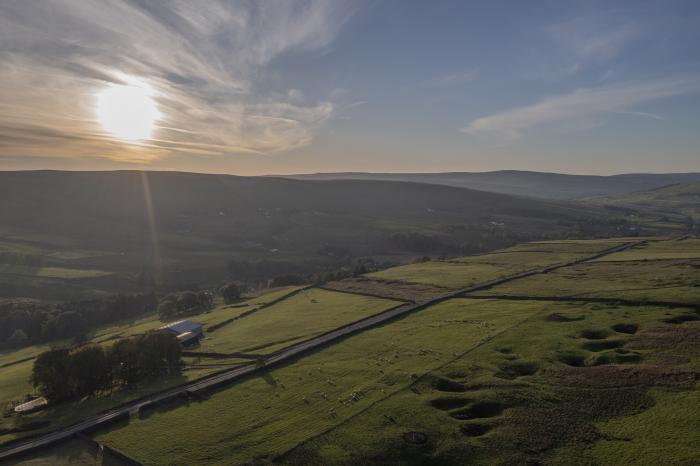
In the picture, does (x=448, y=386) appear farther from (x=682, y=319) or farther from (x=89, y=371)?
(x=89, y=371)

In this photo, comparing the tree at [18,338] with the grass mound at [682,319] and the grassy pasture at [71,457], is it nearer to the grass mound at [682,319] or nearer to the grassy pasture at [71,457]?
the grassy pasture at [71,457]

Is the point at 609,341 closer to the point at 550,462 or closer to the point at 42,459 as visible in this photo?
the point at 550,462

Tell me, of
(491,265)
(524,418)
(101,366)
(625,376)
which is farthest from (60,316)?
(625,376)

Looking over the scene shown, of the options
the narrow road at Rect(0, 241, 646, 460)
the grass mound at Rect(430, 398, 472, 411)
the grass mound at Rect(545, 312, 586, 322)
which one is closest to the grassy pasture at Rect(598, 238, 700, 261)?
the narrow road at Rect(0, 241, 646, 460)

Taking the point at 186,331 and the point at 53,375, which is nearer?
the point at 53,375

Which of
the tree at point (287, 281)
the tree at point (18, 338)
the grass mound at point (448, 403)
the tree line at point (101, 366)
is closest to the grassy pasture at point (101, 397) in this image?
the tree line at point (101, 366)

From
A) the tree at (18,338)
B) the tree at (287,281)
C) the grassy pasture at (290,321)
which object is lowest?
the tree at (18,338)

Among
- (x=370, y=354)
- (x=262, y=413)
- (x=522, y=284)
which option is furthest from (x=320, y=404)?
(x=522, y=284)
